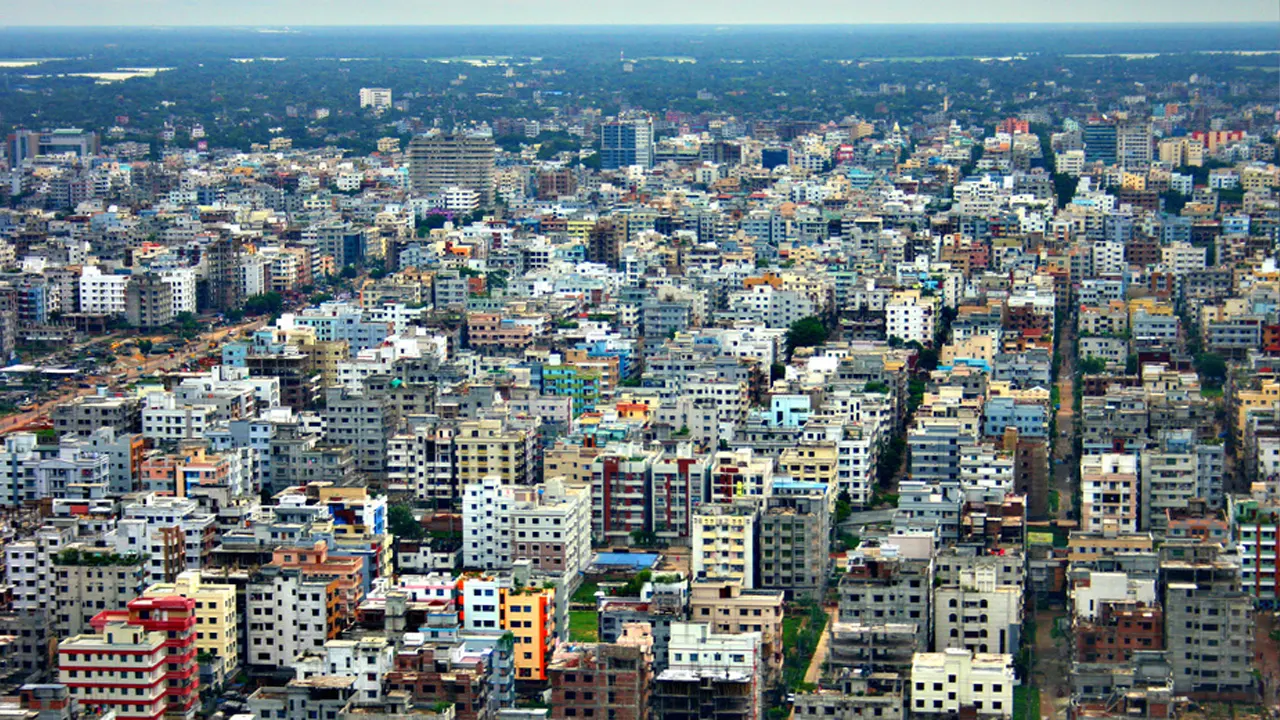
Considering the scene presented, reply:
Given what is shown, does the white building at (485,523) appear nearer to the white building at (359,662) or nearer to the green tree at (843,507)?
the green tree at (843,507)

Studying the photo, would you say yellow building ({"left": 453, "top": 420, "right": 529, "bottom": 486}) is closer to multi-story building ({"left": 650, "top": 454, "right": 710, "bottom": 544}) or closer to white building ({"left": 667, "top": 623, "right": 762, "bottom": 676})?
multi-story building ({"left": 650, "top": 454, "right": 710, "bottom": 544})

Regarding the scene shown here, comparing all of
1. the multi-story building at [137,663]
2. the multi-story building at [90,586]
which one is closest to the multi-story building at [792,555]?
the multi-story building at [90,586]

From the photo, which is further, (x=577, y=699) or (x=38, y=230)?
(x=38, y=230)

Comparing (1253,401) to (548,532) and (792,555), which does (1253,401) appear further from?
(548,532)

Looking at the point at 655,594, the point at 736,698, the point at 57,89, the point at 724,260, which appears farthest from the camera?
the point at 57,89

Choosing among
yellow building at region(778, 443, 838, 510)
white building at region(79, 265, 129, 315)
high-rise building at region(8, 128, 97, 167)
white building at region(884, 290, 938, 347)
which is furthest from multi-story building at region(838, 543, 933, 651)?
high-rise building at region(8, 128, 97, 167)

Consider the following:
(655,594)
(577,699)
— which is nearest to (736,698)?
(577,699)

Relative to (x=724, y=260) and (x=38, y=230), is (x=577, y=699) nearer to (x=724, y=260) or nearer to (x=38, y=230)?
(x=724, y=260)
